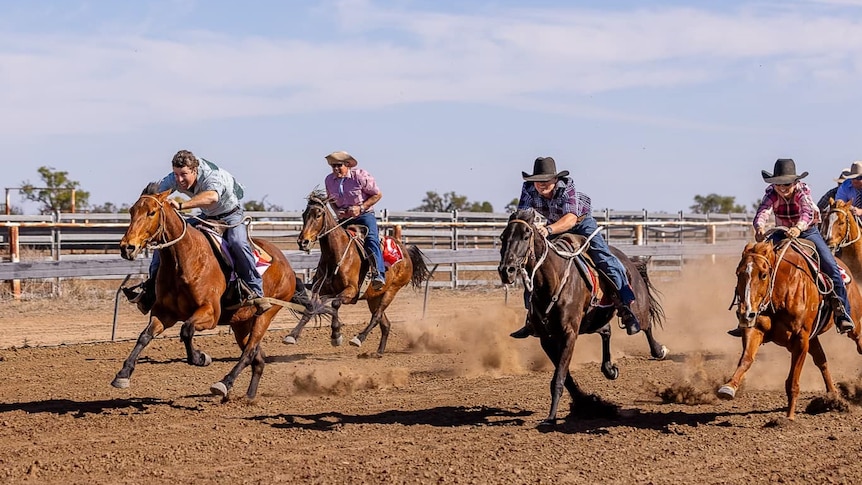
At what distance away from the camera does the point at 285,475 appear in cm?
689

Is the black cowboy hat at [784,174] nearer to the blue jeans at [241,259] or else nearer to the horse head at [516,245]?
the horse head at [516,245]

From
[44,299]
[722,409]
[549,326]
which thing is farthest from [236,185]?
[44,299]

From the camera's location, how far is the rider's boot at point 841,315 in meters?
9.47

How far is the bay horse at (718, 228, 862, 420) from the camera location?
852 cm

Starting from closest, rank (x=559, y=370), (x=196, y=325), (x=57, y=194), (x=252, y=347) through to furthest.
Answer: (x=559, y=370), (x=196, y=325), (x=252, y=347), (x=57, y=194)

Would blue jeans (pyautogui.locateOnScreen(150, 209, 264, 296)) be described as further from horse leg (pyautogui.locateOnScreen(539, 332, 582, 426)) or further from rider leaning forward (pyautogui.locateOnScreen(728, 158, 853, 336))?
rider leaning forward (pyautogui.locateOnScreen(728, 158, 853, 336))

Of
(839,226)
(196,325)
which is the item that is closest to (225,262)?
(196,325)

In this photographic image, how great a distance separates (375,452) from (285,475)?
0.90 m

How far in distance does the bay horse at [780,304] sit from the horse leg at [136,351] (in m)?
4.91

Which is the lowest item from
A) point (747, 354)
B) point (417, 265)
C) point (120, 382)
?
point (120, 382)

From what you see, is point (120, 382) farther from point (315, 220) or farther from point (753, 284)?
point (753, 284)

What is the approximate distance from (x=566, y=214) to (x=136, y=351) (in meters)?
4.00

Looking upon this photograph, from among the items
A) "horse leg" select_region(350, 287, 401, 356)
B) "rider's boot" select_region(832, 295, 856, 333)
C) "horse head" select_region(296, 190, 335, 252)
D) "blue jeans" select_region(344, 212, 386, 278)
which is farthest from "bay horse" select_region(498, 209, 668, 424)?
"horse leg" select_region(350, 287, 401, 356)

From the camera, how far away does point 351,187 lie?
14445mm
